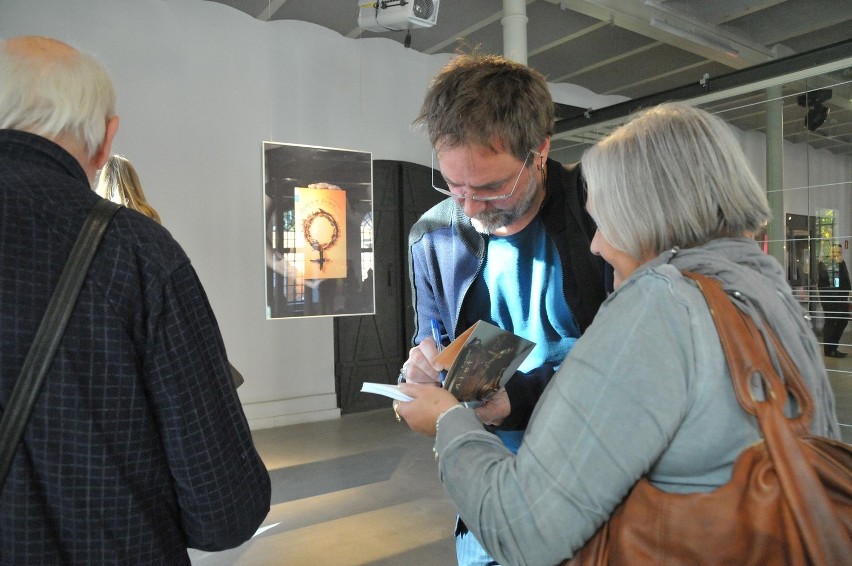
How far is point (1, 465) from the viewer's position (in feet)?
3.03

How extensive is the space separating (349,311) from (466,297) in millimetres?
4688

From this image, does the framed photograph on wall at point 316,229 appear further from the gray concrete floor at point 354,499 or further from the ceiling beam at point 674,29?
the ceiling beam at point 674,29

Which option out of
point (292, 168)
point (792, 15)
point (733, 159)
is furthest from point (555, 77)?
point (733, 159)

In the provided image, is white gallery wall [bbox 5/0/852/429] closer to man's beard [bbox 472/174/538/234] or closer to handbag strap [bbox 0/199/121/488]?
man's beard [bbox 472/174/538/234]

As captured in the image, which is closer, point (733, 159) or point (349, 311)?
point (733, 159)

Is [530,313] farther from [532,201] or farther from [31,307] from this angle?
[31,307]

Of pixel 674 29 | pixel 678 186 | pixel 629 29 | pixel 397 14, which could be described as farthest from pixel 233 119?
pixel 678 186

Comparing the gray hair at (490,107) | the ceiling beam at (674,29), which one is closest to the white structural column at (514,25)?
the ceiling beam at (674,29)

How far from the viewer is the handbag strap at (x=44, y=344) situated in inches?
36.5

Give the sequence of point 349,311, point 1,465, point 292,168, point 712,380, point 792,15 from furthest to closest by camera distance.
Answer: point 792,15, point 349,311, point 292,168, point 1,465, point 712,380

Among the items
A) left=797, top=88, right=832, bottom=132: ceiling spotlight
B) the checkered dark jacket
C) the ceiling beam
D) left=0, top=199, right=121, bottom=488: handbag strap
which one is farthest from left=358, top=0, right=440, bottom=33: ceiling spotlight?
left=0, top=199, right=121, bottom=488: handbag strap

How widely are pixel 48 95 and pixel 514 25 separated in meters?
5.61

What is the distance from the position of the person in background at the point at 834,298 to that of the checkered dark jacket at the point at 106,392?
17.7ft

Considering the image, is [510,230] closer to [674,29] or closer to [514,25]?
[514,25]
